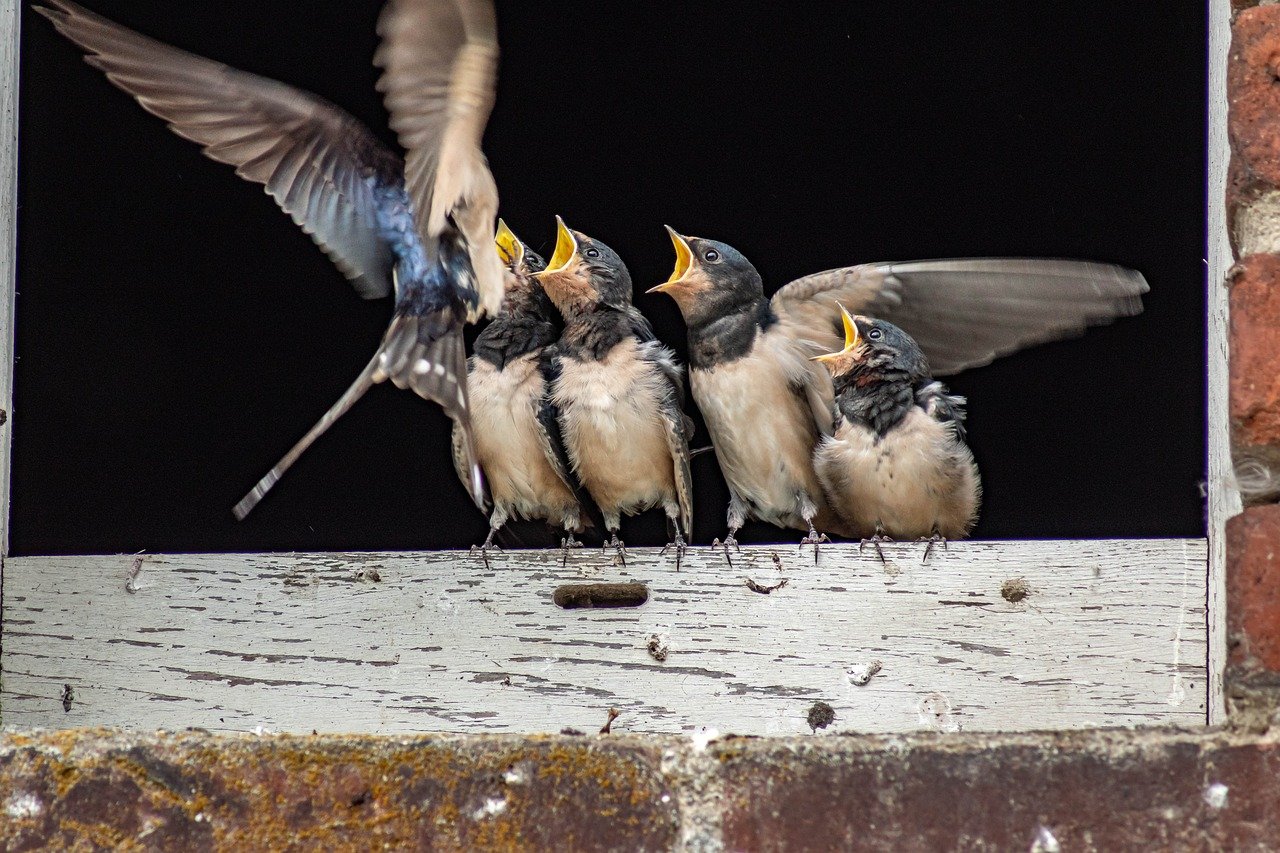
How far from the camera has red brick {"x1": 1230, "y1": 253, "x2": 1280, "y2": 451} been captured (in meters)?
1.32

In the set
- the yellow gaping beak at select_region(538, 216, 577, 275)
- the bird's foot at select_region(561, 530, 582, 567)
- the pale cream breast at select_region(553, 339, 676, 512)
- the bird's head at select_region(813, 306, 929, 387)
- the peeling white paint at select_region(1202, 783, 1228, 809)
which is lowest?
the peeling white paint at select_region(1202, 783, 1228, 809)

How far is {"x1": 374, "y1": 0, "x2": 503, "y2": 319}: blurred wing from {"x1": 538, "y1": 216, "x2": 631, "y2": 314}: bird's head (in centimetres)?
51

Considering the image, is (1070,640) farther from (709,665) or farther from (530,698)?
(530,698)

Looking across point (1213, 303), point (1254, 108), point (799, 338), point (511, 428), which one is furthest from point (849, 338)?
point (1254, 108)

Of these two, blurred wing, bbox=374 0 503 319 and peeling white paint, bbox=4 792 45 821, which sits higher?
blurred wing, bbox=374 0 503 319

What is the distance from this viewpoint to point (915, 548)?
6.08 ft

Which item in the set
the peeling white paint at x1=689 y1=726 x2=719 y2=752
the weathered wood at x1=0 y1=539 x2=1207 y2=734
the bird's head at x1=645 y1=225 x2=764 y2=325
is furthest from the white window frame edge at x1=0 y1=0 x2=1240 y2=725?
the bird's head at x1=645 y1=225 x2=764 y2=325

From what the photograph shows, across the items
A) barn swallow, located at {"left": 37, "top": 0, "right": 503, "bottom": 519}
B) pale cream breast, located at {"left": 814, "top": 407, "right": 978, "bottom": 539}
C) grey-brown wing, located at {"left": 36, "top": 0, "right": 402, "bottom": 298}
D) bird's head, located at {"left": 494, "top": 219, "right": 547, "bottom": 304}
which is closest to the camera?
barn swallow, located at {"left": 37, "top": 0, "right": 503, "bottom": 519}

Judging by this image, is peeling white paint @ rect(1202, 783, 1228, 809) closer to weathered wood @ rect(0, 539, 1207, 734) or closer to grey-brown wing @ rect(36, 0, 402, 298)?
weathered wood @ rect(0, 539, 1207, 734)

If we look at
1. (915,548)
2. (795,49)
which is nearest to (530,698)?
(915,548)

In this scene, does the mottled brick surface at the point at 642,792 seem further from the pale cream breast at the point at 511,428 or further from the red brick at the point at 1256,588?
the pale cream breast at the point at 511,428

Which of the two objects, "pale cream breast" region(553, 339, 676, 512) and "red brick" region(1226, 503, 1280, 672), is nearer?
"red brick" region(1226, 503, 1280, 672)

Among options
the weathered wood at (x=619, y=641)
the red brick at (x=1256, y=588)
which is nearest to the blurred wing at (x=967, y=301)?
the weathered wood at (x=619, y=641)

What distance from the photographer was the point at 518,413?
2576 millimetres
